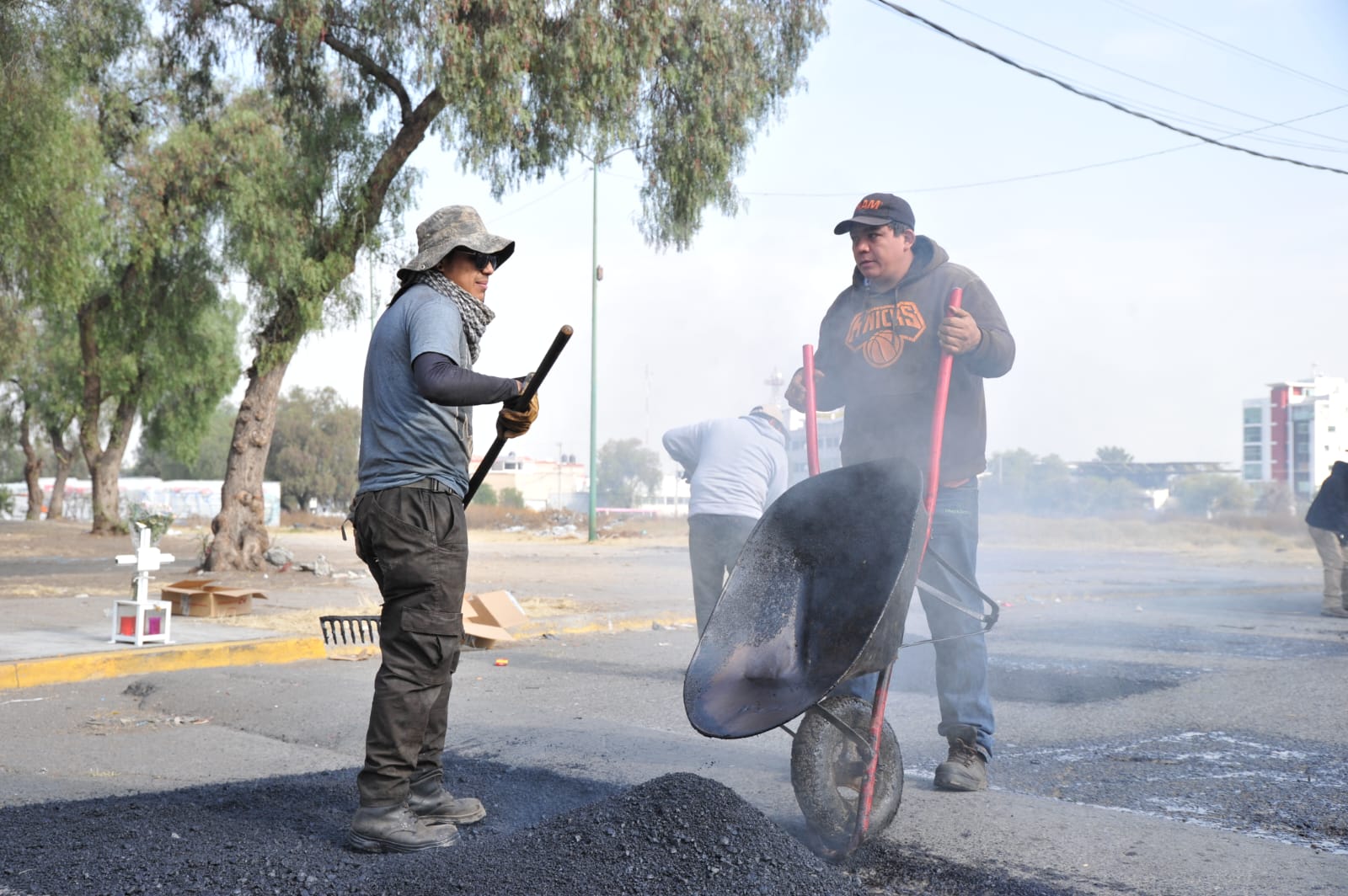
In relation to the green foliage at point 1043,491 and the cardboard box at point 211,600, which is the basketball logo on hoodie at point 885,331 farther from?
the green foliage at point 1043,491

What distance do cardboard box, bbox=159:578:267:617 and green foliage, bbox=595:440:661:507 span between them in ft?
309

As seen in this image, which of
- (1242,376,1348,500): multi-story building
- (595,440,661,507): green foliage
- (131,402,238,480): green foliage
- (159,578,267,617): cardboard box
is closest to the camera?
(159,578,267,617): cardboard box

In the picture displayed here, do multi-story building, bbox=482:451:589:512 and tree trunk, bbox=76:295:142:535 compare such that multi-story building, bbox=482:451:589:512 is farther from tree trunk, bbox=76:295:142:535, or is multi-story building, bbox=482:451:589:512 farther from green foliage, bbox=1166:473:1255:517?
tree trunk, bbox=76:295:142:535

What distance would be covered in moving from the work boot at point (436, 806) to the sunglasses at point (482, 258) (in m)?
1.51

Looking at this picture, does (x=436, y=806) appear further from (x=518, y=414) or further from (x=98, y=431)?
(x=98, y=431)

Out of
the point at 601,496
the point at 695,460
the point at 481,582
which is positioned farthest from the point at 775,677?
the point at 601,496

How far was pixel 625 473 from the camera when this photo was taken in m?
111

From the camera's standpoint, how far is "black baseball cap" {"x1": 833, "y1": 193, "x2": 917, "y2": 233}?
3898mm

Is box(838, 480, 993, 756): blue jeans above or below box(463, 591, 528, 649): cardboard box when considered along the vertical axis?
above

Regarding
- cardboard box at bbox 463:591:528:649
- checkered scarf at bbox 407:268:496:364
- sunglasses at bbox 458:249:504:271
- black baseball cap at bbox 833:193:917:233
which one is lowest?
cardboard box at bbox 463:591:528:649

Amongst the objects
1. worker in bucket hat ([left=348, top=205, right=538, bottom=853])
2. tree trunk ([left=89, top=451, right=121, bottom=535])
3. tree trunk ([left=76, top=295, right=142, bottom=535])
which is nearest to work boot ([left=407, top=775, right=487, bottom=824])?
worker in bucket hat ([left=348, top=205, right=538, bottom=853])

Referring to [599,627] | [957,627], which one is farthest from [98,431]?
[957,627]

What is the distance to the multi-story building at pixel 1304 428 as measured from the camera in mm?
93438

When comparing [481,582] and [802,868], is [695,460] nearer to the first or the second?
[802,868]
